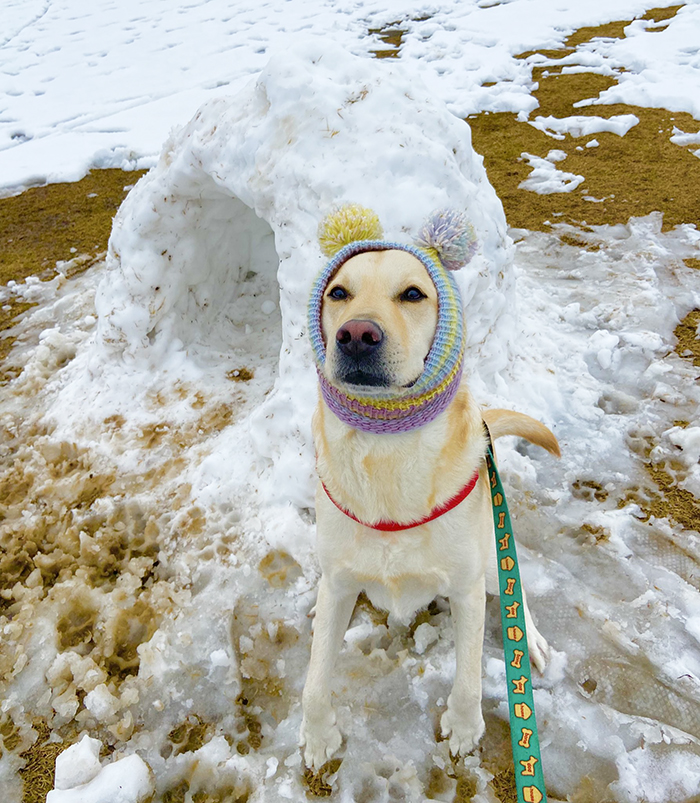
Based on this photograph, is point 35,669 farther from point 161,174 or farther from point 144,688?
point 161,174

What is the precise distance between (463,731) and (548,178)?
225 inches

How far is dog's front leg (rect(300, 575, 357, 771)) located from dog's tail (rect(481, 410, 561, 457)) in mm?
744

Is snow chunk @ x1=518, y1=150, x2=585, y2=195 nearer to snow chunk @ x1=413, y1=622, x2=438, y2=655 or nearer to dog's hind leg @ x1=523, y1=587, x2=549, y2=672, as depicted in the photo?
dog's hind leg @ x1=523, y1=587, x2=549, y2=672

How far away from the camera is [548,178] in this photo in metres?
5.77

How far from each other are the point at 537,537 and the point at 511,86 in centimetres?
827

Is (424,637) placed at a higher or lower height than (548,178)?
higher

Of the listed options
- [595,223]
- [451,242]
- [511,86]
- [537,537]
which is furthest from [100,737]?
[511,86]

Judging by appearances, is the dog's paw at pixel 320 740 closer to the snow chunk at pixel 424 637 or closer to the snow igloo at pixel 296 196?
the snow chunk at pixel 424 637

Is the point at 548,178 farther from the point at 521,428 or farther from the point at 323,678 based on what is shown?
the point at 323,678

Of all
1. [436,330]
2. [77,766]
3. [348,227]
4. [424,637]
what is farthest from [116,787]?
[348,227]

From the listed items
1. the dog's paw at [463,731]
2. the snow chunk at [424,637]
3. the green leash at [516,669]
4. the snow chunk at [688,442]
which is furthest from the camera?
the snow chunk at [688,442]

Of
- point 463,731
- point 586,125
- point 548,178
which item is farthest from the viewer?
point 586,125

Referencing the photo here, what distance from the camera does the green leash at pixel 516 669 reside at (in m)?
1.30

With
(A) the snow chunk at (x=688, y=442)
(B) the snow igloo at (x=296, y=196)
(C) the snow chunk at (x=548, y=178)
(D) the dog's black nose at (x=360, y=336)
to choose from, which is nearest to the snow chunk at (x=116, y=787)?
(B) the snow igloo at (x=296, y=196)
